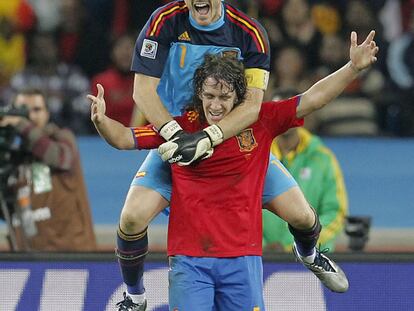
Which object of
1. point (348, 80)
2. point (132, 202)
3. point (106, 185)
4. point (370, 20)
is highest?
point (348, 80)

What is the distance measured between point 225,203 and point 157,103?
2.14ft

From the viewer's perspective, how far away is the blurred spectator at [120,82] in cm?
1427

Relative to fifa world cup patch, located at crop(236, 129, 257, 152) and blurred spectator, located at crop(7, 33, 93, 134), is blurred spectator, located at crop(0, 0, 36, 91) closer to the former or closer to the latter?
blurred spectator, located at crop(7, 33, 93, 134)

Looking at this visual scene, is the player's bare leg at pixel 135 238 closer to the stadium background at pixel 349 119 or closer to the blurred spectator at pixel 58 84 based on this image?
the stadium background at pixel 349 119

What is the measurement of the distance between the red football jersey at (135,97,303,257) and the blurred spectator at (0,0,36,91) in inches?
304

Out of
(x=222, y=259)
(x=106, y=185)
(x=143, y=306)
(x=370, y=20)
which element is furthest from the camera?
(x=370, y=20)

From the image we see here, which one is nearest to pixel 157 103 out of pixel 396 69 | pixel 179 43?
pixel 179 43

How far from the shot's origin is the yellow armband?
8102mm

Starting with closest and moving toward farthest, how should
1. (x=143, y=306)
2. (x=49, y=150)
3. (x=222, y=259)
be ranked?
1. (x=222, y=259)
2. (x=143, y=306)
3. (x=49, y=150)

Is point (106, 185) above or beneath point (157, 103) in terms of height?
beneath

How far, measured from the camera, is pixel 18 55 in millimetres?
15500

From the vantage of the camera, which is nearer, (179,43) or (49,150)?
(179,43)

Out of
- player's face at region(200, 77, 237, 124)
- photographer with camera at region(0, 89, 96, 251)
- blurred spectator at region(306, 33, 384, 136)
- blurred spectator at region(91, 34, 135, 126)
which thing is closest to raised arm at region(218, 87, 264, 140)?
player's face at region(200, 77, 237, 124)

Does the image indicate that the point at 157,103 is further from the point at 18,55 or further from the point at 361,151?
the point at 18,55
